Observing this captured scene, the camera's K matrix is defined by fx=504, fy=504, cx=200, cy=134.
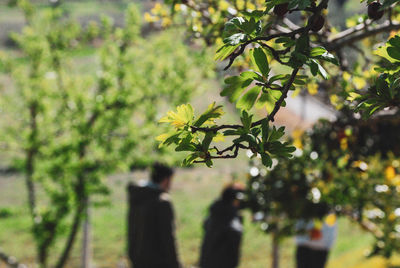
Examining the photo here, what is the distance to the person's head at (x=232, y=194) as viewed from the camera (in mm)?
5285

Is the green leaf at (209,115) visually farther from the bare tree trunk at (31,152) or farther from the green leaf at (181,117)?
the bare tree trunk at (31,152)

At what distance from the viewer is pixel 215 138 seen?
4.62 ft

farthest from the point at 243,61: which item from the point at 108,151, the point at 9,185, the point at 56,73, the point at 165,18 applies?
the point at 9,185

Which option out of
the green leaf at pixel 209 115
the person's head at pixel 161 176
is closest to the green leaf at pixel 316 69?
the green leaf at pixel 209 115

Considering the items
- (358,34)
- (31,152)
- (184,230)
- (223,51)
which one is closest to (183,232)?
(184,230)

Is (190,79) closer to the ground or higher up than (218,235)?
higher up

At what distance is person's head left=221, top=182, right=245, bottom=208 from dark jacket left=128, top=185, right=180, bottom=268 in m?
0.83

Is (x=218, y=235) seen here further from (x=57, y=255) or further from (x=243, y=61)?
(x=57, y=255)

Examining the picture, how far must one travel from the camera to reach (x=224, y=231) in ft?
17.2

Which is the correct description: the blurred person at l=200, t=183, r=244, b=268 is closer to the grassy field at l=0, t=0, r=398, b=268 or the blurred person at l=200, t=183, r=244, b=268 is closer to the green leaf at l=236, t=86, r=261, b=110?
the grassy field at l=0, t=0, r=398, b=268

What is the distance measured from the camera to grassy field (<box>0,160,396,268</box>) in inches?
385

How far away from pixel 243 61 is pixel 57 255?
8317mm

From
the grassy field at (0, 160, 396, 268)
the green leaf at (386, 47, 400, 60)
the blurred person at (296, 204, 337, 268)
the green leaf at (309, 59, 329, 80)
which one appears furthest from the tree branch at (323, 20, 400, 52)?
the grassy field at (0, 160, 396, 268)

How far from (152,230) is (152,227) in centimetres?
3
